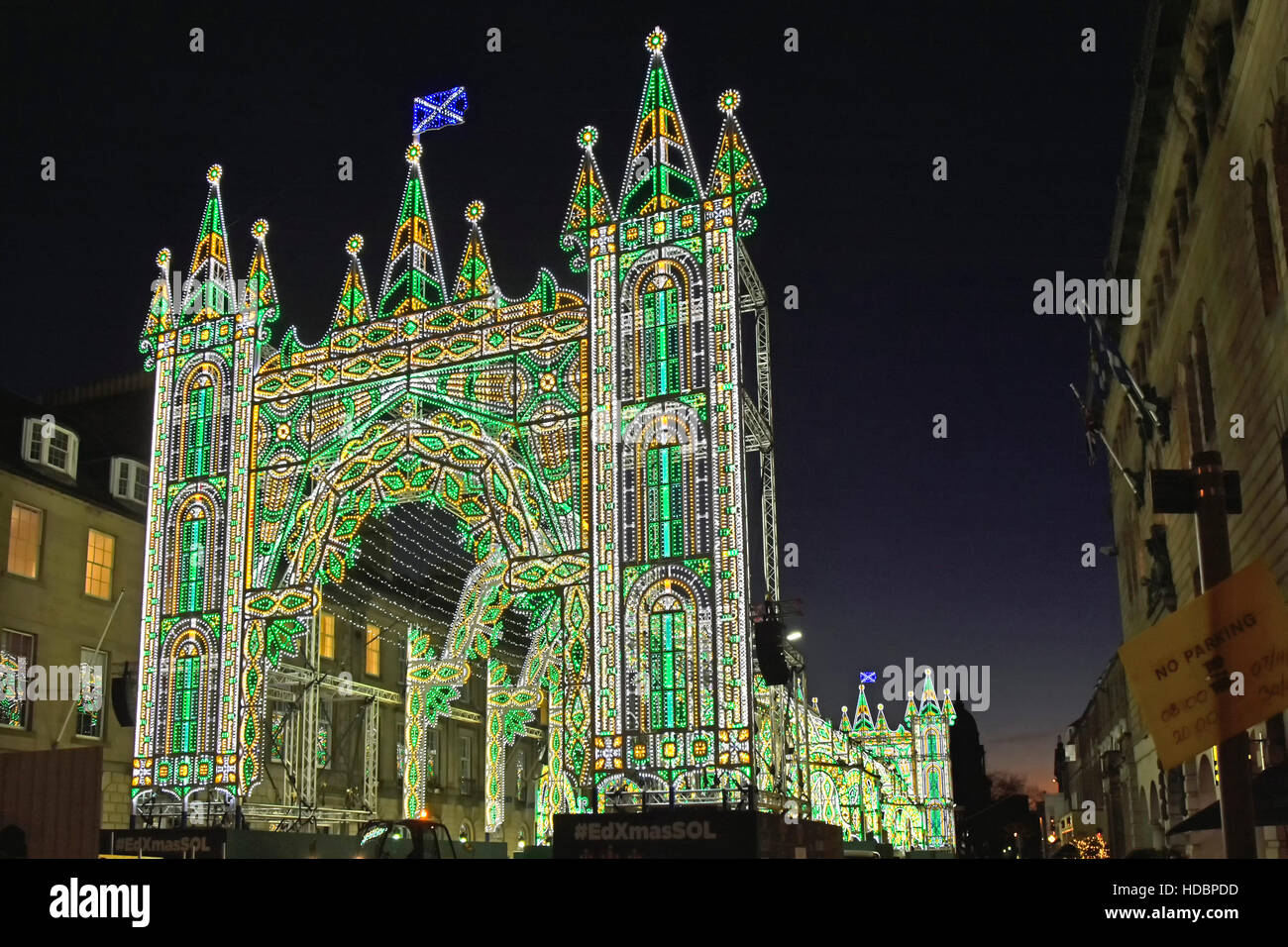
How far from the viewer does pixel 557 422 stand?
30.1m

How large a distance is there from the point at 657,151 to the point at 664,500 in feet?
27.0

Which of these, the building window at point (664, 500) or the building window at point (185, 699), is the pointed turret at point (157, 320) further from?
the building window at point (664, 500)

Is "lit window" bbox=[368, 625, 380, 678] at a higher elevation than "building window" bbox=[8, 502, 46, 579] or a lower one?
lower

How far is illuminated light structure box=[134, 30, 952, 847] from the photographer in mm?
27344

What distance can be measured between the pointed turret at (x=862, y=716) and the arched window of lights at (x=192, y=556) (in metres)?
73.4

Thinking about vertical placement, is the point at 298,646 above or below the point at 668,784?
above

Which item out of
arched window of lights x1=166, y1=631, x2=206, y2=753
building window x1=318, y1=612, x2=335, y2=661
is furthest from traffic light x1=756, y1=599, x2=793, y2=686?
building window x1=318, y1=612, x2=335, y2=661

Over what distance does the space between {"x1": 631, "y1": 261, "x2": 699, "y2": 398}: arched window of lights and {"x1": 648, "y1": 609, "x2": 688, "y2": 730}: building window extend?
4.98 m

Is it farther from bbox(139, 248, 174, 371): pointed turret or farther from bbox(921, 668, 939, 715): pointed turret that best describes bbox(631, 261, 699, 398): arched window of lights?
bbox(921, 668, 939, 715): pointed turret

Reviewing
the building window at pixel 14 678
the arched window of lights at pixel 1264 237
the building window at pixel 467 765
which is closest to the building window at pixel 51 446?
the building window at pixel 14 678

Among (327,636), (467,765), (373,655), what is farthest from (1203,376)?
(467,765)
